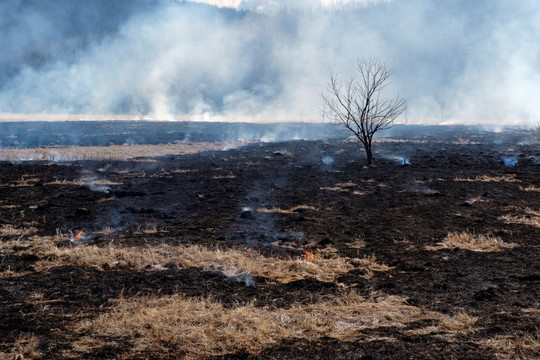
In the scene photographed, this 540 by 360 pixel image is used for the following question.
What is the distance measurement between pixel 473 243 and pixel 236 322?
226 inches

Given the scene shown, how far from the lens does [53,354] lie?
4.52m

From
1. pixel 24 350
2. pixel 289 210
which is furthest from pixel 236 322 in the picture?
pixel 289 210

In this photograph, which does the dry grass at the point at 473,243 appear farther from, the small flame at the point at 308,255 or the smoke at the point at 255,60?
the smoke at the point at 255,60

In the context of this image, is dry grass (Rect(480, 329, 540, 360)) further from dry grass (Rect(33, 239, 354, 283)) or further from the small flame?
the small flame

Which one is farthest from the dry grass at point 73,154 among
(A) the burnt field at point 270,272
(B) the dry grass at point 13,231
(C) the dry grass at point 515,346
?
(C) the dry grass at point 515,346

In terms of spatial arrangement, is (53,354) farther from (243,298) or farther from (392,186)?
(392,186)

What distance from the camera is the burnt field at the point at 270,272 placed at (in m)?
4.88

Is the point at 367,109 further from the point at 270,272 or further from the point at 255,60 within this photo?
the point at 255,60

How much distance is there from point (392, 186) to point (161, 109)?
10422 cm

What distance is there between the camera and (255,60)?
5630 inches

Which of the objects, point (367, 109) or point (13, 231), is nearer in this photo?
point (13, 231)

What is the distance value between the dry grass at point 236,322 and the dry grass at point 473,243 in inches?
124

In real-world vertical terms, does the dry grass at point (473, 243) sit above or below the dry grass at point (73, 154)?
below

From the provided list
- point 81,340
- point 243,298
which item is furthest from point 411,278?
point 81,340
